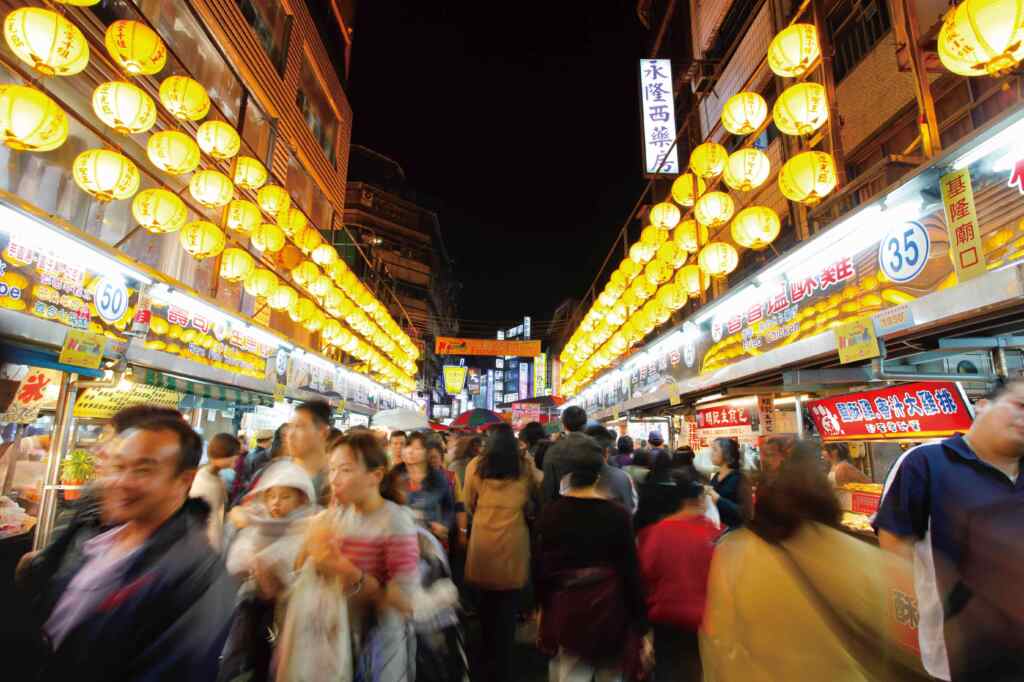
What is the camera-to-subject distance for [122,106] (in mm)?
6785

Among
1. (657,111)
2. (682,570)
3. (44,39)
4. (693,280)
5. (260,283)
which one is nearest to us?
(682,570)

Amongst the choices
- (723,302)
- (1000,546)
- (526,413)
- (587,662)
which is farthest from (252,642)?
(526,413)

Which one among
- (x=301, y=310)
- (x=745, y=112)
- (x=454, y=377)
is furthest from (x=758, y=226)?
(x=454, y=377)

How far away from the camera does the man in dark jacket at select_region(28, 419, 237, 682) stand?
161cm

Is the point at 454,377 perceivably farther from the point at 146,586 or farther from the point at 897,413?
the point at 146,586

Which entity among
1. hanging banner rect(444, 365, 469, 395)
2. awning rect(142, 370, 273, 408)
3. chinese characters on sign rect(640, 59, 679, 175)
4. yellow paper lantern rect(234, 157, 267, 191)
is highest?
chinese characters on sign rect(640, 59, 679, 175)

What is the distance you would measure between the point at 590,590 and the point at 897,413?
3.96 metres

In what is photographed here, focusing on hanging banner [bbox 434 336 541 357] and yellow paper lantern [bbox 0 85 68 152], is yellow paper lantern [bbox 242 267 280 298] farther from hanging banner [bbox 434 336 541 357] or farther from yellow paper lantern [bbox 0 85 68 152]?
hanging banner [bbox 434 336 541 357]

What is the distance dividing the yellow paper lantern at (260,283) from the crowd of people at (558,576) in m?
9.32

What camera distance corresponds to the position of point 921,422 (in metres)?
4.60

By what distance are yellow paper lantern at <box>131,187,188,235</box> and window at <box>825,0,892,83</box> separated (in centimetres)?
1221

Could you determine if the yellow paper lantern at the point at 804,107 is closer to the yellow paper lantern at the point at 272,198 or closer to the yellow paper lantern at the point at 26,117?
the yellow paper lantern at the point at 26,117

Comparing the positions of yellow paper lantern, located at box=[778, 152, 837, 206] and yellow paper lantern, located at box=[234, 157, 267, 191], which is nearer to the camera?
yellow paper lantern, located at box=[778, 152, 837, 206]

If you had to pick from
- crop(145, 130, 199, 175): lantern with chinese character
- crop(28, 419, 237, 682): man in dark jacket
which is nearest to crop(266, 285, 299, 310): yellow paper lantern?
crop(145, 130, 199, 175): lantern with chinese character
